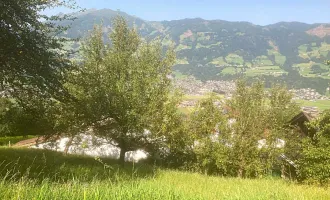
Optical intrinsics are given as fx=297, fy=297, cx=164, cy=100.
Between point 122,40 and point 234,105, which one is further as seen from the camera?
point 234,105

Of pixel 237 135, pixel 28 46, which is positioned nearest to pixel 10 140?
pixel 237 135

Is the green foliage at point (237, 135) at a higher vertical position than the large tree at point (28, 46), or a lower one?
lower

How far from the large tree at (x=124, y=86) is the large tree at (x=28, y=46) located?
6.95 m

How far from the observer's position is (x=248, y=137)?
98.2ft

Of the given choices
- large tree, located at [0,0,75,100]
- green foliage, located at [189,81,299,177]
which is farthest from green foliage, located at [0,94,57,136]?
green foliage, located at [189,81,299,177]

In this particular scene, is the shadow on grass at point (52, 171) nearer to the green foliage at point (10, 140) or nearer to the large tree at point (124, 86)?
the large tree at point (124, 86)

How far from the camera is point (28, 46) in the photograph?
39.9 ft

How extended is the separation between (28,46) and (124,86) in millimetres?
11875

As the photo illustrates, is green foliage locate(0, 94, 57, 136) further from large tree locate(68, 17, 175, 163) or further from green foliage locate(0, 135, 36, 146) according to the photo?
large tree locate(68, 17, 175, 163)

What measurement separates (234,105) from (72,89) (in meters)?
16.2

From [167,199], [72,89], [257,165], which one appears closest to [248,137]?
[257,165]

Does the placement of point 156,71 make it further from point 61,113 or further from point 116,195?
point 116,195

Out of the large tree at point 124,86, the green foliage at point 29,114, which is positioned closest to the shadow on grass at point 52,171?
the green foliage at point 29,114

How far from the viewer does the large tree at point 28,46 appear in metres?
11.5
